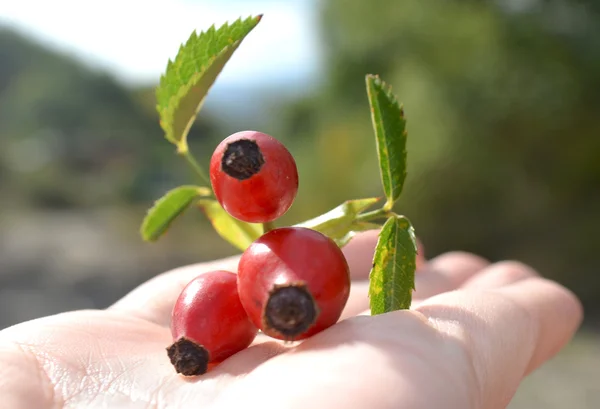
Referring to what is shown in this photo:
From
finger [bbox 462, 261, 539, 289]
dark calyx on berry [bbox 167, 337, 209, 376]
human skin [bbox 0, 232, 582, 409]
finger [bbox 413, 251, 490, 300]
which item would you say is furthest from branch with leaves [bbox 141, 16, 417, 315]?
finger [bbox 462, 261, 539, 289]

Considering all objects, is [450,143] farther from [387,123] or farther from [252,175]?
[252,175]

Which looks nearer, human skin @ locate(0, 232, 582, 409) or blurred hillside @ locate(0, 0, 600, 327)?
human skin @ locate(0, 232, 582, 409)

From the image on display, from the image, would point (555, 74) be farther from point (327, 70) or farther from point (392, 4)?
point (327, 70)

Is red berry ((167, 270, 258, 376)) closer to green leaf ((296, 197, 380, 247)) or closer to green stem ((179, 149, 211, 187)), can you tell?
green leaf ((296, 197, 380, 247))

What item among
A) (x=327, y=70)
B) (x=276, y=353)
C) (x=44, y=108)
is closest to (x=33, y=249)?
(x=44, y=108)

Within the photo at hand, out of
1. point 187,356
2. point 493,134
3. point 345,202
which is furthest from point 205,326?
point 493,134

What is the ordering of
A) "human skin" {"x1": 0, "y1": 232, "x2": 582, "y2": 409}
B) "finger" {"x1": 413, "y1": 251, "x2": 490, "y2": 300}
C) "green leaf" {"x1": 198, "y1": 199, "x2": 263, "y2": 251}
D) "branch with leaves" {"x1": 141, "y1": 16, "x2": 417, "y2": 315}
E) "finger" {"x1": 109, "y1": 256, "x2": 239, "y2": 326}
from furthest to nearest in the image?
1. "finger" {"x1": 413, "y1": 251, "x2": 490, "y2": 300}
2. "finger" {"x1": 109, "y1": 256, "x2": 239, "y2": 326}
3. "green leaf" {"x1": 198, "y1": 199, "x2": 263, "y2": 251}
4. "branch with leaves" {"x1": 141, "y1": 16, "x2": 417, "y2": 315}
5. "human skin" {"x1": 0, "y1": 232, "x2": 582, "y2": 409}

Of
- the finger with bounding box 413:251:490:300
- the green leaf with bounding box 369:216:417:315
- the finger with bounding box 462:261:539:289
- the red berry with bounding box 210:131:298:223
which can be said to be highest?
the red berry with bounding box 210:131:298:223
